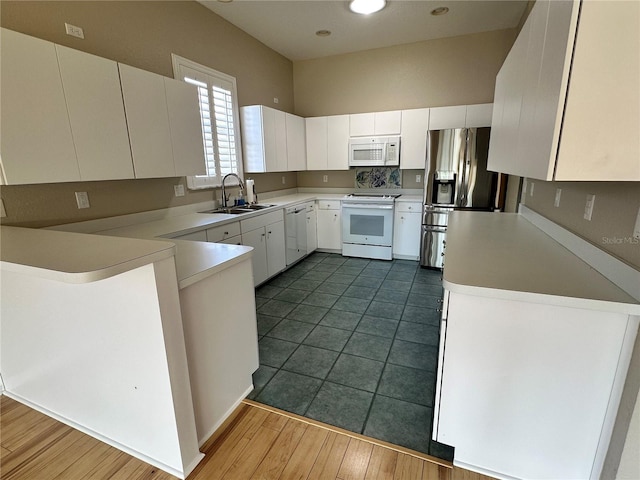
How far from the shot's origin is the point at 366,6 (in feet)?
10.3

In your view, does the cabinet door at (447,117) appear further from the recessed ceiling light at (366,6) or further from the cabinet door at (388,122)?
the recessed ceiling light at (366,6)

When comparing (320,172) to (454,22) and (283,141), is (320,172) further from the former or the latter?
(454,22)

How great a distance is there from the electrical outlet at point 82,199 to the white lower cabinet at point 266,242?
1.24 metres

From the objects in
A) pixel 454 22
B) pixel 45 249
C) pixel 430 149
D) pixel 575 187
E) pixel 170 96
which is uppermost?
pixel 454 22

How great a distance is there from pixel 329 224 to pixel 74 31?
3.41 meters

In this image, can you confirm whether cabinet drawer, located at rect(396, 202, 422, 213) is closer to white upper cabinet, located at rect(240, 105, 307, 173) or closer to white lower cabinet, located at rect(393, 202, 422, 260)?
white lower cabinet, located at rect(393, 202, 422, 260)

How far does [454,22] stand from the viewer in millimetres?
3682

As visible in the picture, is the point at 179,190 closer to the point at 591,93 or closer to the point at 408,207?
the point at 408,207

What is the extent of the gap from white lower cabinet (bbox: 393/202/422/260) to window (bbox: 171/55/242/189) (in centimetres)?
222

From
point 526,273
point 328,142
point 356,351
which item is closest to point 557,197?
point 526,273

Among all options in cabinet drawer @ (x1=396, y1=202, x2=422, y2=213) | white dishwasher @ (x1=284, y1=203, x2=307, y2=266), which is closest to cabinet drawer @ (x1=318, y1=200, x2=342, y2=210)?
white dishwasher @ (x1=284, y1=203, x2=307, y2=266)

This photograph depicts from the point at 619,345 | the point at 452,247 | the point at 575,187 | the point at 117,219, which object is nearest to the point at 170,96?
the point at 117,219

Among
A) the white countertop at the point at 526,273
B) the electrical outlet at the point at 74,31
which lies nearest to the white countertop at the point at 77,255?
the white countertop at the point at 526,273

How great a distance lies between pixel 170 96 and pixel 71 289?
5.48 feet
